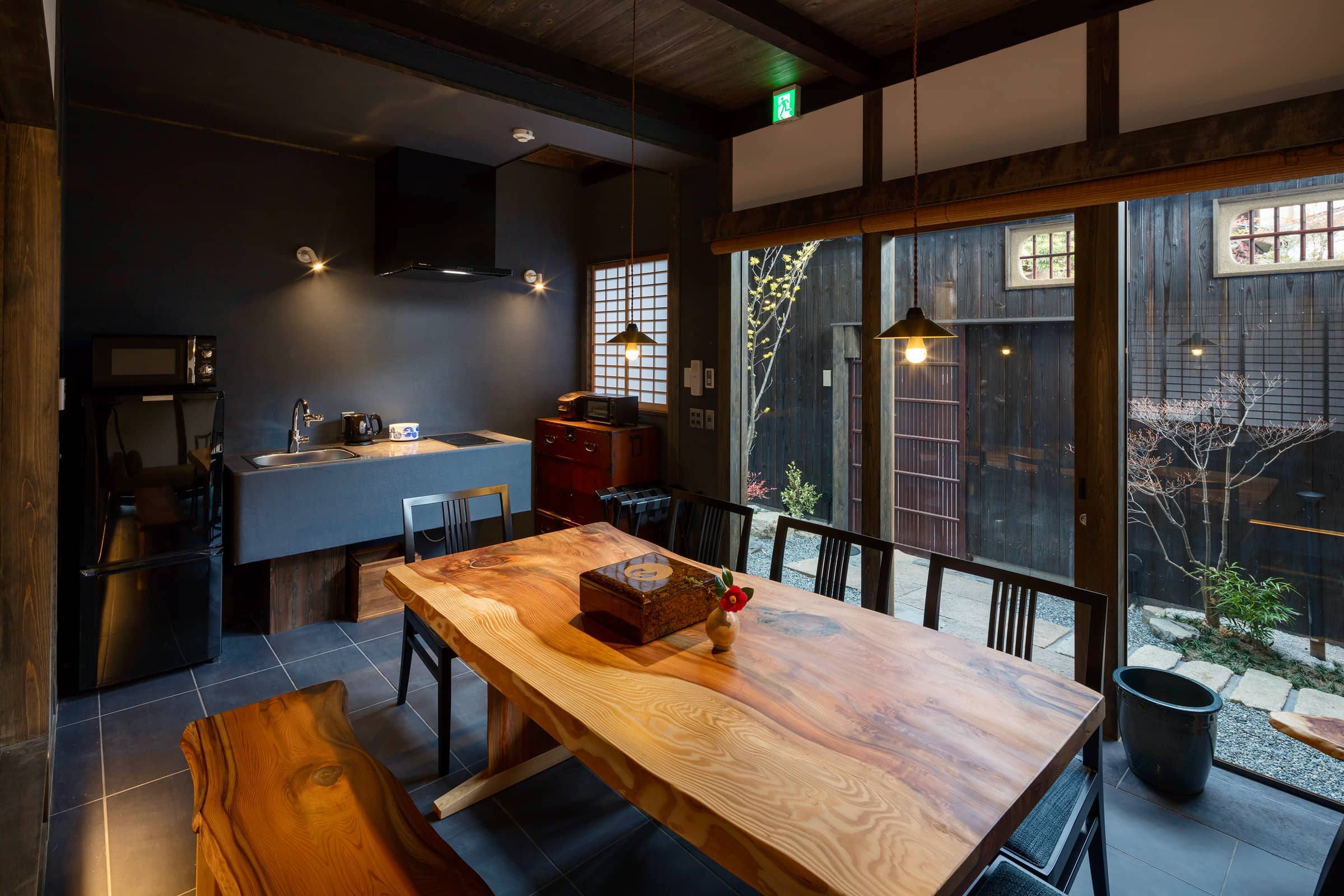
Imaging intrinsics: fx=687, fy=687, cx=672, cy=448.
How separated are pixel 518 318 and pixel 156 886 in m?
3.66

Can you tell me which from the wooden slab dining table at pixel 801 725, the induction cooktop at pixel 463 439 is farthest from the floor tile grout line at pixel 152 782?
the induction cooktop at pixel 463 439

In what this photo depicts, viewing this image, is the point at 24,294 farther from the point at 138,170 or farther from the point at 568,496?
the point at 568,496

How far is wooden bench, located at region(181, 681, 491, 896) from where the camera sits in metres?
1.31

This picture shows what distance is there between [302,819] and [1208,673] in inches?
112

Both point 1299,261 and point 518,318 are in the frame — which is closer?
point 1299,261

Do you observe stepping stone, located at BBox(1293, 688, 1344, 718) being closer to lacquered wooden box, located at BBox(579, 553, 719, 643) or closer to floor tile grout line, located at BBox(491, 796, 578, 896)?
lacquered wooden box, located at BBox(579, 553, 719, 643)

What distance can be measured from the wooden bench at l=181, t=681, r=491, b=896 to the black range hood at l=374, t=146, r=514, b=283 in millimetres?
2750

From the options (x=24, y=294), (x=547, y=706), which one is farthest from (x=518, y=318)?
(x=547, y=706)

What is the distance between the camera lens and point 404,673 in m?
2.81

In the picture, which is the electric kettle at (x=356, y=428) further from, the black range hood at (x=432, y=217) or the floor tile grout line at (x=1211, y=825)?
the floor tile grout line at (x=1211, y=825)

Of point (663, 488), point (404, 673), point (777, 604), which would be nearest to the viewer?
point (777, 604)

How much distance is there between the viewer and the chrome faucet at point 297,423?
380cm

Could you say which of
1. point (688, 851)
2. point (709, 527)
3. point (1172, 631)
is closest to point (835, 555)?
point (709, 527)

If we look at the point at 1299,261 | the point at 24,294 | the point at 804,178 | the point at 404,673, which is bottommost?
the point at 404,673
